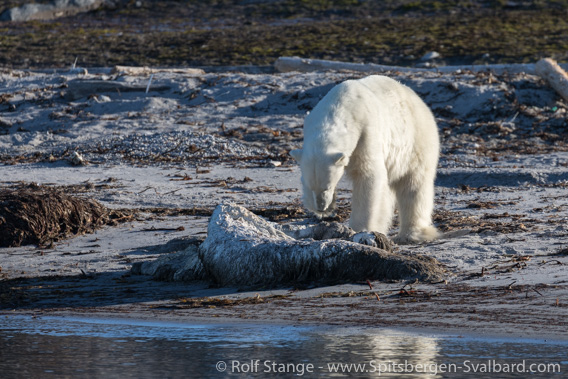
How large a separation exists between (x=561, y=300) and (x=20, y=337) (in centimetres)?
345

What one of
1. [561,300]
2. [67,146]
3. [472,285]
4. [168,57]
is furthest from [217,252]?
[168,57]

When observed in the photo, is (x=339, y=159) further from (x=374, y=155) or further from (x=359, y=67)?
(x=359, y=67)

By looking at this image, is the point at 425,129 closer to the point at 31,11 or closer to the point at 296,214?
the point at 296,214

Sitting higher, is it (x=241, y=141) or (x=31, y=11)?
(x=31, y=11)

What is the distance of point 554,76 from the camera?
15.2 metres

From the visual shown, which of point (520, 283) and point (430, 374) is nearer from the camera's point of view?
point (430, 374)

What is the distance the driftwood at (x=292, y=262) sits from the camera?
6145 millimetres

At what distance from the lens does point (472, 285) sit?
5938 mm

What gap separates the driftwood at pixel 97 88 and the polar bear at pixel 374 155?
925cm

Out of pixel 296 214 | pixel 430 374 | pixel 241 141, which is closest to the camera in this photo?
pixel 430 374

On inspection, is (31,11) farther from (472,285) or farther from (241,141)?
(472,285)

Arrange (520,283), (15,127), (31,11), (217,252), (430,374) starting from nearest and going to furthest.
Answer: (430,374) < (520,283) < (217,252) < (15,127) < (31,11)

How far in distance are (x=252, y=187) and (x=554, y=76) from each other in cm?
710

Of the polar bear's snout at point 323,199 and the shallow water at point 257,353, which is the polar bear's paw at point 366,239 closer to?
the polar bear's snout at point 323,199
